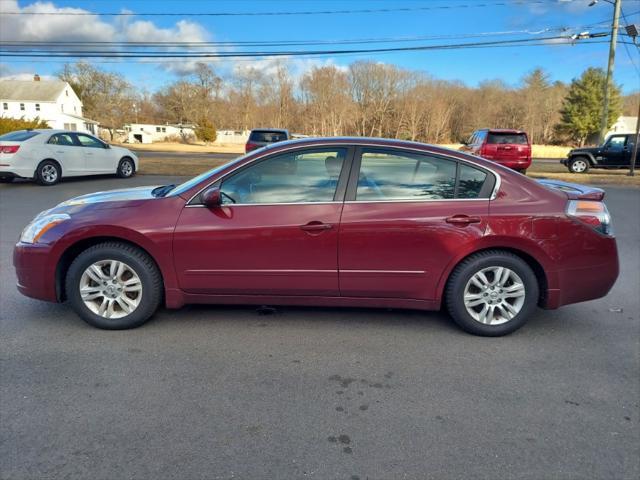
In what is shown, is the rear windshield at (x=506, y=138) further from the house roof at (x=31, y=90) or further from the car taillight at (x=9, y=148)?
the house roof at (x=31, y=90)

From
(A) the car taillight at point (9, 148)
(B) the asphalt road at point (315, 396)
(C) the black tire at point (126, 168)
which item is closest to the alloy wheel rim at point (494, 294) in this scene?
(B) the asphalt road at point (315, 396)

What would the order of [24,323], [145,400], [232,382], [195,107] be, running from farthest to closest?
[195,107] → [24,323] → [232,382] → [145,400]

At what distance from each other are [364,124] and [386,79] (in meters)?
6.70

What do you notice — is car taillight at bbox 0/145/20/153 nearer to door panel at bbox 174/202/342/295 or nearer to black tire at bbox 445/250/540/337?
door panel at bbox 174/202/342/295

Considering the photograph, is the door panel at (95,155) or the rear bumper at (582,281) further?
the door panel at (95,155)

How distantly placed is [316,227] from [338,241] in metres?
0.21

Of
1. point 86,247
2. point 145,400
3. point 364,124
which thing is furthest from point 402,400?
point 364,124

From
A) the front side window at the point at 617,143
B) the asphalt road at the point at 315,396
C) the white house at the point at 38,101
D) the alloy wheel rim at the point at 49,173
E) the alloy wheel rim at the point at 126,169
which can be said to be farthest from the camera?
the white house at the point at 38,101

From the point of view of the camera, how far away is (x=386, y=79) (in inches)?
2472

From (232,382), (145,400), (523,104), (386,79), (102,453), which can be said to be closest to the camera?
(102,453)

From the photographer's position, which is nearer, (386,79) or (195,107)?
(386,79)

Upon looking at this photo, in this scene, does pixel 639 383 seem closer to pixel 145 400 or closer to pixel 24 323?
pixel 145 400

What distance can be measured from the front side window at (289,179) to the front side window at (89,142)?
11.8m

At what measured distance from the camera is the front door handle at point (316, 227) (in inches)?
140
